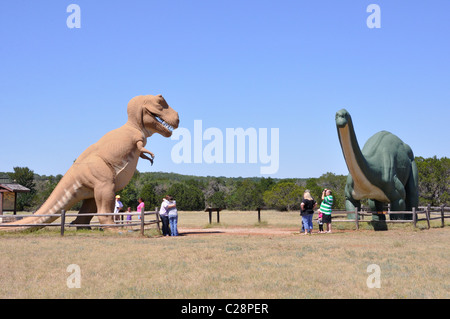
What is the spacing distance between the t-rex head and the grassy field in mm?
4931

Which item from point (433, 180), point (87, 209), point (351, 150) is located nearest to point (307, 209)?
point (351, 150)

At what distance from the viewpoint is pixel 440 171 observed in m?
43.4

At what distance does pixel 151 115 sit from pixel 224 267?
9.14 metres

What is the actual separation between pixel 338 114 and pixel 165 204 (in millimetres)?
6237

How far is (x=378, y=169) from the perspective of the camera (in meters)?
17.3

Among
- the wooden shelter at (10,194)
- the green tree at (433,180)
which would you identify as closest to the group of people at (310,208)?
the wooden shelter at (10,194)

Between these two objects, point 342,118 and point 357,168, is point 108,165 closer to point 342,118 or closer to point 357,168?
point 342,118

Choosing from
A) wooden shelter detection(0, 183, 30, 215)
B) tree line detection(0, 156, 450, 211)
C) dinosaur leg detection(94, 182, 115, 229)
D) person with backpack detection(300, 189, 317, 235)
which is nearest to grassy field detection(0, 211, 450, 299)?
dinosaur leg detection(94, 182, 115, 229)

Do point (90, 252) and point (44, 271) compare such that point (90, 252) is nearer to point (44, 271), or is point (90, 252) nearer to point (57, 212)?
point (44, 271)

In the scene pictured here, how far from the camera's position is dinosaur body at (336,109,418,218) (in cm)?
1559

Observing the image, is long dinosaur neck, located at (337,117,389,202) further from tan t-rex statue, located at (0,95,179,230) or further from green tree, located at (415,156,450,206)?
green tree, located at (415,156,450,206)

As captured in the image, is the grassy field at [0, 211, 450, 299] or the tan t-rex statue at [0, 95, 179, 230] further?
the tan t-rex statue at [0, 95, 179, 230]

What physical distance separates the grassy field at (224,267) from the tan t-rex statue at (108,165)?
2.50 m
